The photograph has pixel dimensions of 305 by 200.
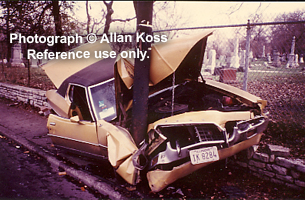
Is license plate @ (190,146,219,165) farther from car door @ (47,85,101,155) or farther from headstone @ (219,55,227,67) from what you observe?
headstone @ (219,55,227,67)

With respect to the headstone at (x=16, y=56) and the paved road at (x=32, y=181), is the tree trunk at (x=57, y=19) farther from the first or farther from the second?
the headstone at (x=16, y=56)

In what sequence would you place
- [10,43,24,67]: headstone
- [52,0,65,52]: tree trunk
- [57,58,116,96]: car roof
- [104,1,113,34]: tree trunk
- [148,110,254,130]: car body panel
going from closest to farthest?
[148,110,254,130]: car body panel, [57,58,116,96]: car roof, [52,0,65,52]: tree trunk, [104,1,113,34]: tree trunk, [10,43,24,67]: headstone

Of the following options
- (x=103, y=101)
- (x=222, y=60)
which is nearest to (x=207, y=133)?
(x=103, y=101)

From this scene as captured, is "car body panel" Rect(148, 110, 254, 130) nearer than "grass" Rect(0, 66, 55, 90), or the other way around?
"car body panel" Rect(148, 110, 254, 130)

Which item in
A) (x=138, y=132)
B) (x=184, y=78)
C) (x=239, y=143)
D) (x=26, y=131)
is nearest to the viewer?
(x=239, y=143)

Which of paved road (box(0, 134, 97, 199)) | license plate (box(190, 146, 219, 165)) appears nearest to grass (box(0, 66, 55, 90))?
paved road (box(0, 134, 97, 199))

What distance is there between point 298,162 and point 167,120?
204cm

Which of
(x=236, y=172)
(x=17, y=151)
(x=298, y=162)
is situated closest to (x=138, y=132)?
(x=236, y=172)

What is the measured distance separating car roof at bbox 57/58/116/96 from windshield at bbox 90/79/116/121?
0.13 metres

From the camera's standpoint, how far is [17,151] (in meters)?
4.96

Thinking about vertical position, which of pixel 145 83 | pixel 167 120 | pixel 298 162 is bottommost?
pixel 298 162

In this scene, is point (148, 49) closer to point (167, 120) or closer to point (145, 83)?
point (145, 83)

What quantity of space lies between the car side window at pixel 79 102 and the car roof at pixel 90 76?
0.52 ft

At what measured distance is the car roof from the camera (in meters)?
4.11
